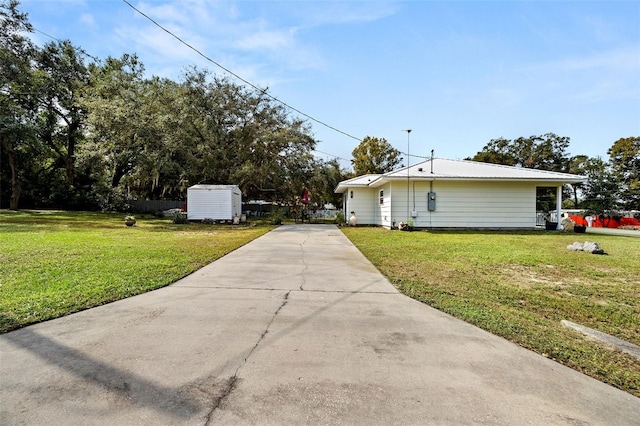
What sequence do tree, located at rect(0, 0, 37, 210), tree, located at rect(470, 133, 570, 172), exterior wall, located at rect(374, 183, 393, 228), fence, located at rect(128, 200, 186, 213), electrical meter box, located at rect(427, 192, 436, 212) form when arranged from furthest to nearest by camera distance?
tree, located at rect(470, 133, 570, 172), fence, located at rect(128, 200, 186, 213), tree, located at rect(0, 0, 37, 210), exterior wall, located at rect(374, 183, 393, 228), electrical meter box, located at rect(427, 192, 436, 212)

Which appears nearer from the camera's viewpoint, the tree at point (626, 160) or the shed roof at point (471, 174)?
the shed roof at point (471, 174)

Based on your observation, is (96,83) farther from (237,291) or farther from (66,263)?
(237,291)

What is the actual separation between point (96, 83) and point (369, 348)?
25668 millimetres

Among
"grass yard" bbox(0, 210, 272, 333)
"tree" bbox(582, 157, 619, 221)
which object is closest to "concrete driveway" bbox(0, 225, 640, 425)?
"grass yard" bbox(0, 210, 272, 333)

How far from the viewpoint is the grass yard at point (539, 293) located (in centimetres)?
295

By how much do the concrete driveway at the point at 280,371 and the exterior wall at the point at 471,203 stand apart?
40.2 ft

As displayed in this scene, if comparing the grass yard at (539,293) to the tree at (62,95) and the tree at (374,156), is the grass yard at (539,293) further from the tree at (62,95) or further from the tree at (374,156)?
the tree at (374,156)

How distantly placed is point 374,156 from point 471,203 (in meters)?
23.3

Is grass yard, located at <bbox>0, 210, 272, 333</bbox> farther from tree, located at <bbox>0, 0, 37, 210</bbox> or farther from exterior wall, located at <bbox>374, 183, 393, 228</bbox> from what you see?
tree, located at <bbox>0, 0, 37, 210</bbox>

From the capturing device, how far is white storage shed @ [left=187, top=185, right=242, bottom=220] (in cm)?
1842

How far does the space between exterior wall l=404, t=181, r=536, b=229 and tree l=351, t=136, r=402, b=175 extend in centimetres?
2253

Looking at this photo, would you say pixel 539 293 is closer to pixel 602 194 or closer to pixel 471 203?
pixel 471 203

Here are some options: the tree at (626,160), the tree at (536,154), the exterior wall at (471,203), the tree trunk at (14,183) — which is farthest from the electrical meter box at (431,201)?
the tree trunk at (14,183)

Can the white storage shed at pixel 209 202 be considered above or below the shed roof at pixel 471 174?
below
